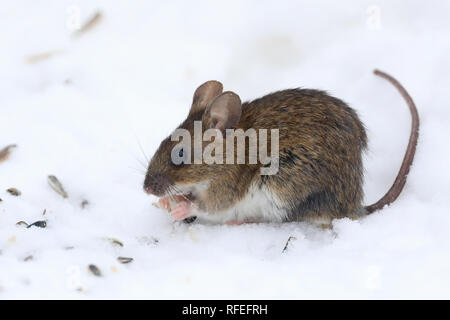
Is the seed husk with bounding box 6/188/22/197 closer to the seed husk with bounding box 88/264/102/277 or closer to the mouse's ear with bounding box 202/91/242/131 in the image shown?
the seed husk with bounding box 88/264/102/277

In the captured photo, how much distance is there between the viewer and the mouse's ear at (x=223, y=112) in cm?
422

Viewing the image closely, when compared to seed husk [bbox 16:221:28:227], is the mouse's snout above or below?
above

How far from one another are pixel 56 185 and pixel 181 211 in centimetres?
103

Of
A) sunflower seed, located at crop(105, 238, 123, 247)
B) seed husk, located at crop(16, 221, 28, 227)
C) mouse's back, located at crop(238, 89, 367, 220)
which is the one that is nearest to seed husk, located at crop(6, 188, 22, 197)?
seed husk, located at crop(16, 221, 28, 227)

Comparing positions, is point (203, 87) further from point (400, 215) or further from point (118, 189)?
point (400, 215)

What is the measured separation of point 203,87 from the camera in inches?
179

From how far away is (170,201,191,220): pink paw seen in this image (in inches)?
174

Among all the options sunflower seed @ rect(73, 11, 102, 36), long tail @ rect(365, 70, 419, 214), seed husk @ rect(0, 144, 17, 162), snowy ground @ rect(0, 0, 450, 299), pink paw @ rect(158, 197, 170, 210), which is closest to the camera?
snowy ground @ rect(0, 0, 450, 299)

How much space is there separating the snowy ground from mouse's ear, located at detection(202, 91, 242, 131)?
0.72 metres

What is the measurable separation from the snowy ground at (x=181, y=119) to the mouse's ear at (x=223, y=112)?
0.72m

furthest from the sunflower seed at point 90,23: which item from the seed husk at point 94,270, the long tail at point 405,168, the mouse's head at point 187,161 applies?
the seed husk at point 94,270

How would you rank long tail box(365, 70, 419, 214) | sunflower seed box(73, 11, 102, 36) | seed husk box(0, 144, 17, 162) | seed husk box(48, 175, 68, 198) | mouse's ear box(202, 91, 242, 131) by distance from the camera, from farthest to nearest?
sunflower seed box(73, 11, 102, 36) < seed husk box(0, 144, 17, 162) < seed husk box(48, 175, 68, 198) < long tail box(365, 70, 419, 214) < mouse's ear box(202, 91, 242, 131)
